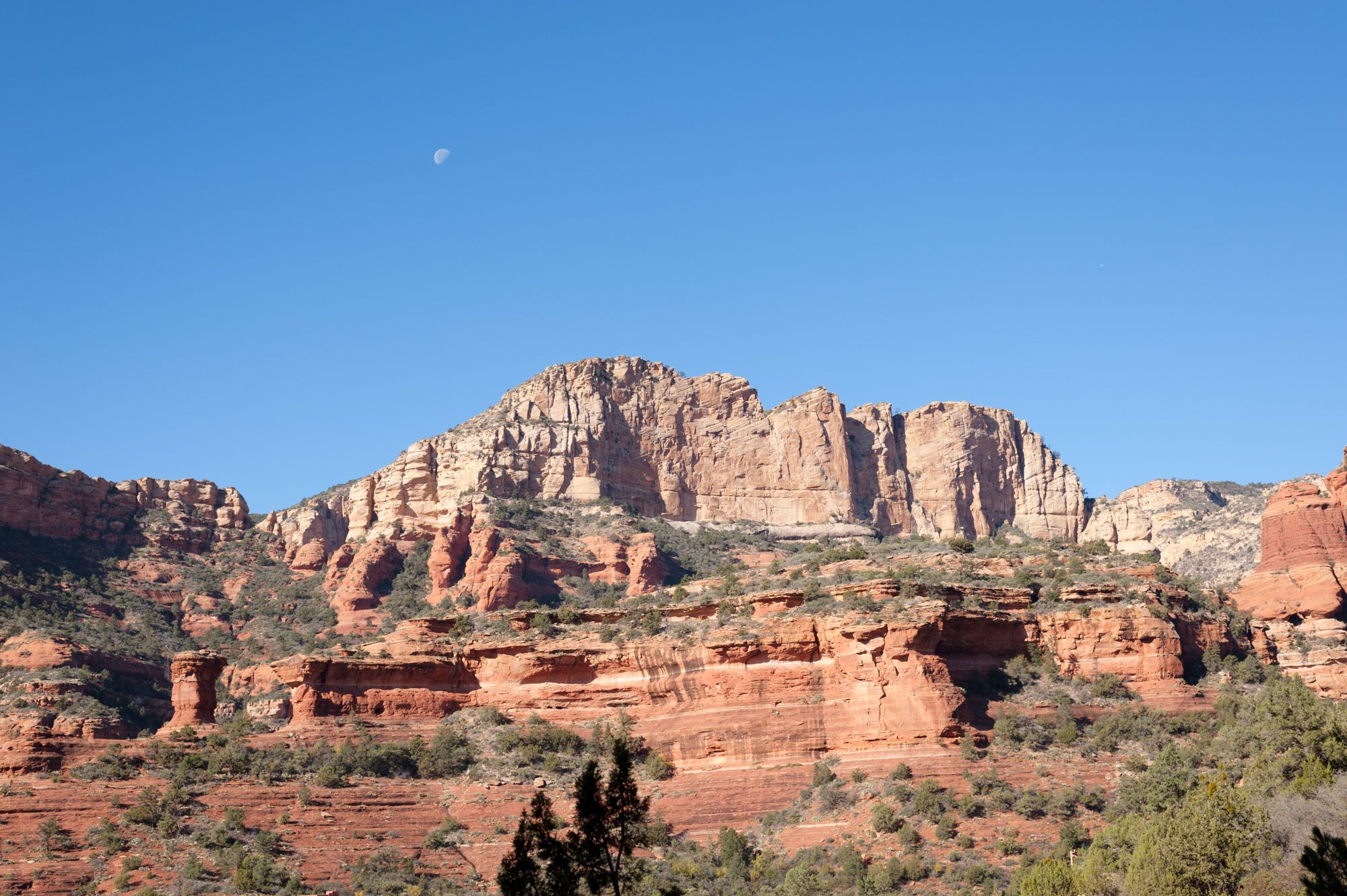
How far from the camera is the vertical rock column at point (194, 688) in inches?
2751

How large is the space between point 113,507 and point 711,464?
155 ft

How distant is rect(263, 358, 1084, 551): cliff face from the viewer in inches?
4877

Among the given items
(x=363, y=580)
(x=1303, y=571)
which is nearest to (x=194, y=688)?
(x=363, y=580)

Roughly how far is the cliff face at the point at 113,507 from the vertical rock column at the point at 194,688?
4226 centimetres

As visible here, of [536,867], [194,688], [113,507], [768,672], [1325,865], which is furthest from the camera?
[113,507]

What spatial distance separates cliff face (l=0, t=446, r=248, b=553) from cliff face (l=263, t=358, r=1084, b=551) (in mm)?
6461

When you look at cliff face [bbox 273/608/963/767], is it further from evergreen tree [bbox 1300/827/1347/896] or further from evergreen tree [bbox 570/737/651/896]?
evergreen tree [bbox 570/737/651/896]

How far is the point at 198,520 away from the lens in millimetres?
123375

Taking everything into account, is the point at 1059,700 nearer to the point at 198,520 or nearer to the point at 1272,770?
the point at 1272,770

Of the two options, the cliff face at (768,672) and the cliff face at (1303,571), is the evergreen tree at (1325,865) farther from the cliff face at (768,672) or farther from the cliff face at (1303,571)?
the cliff face at (1303,571)

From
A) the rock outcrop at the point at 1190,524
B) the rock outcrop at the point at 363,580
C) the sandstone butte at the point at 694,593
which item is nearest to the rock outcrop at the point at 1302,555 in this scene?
the sandstone butte at the point at 694,593

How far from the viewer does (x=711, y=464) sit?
134 meters

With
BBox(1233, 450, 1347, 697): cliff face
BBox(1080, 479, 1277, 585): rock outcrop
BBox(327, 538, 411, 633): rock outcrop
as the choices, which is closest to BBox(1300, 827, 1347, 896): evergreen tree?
BBox(1233, 450, 1347, 697): cliff face

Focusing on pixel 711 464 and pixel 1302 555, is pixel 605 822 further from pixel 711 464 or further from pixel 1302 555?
pixel 711 464
